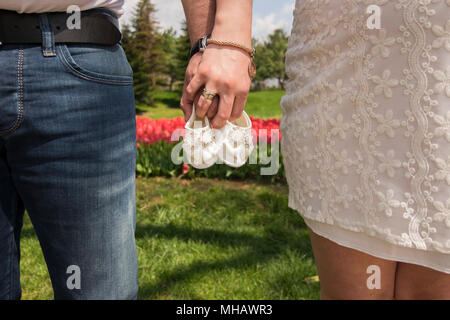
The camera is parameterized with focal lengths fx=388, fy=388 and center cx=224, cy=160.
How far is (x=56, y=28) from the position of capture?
3.20 feet

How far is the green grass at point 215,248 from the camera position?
92.8 inches

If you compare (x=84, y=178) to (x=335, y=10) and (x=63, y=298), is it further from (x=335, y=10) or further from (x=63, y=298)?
(x=335, y=10)

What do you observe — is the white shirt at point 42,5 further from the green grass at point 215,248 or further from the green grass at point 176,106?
the green grass at point 176,106

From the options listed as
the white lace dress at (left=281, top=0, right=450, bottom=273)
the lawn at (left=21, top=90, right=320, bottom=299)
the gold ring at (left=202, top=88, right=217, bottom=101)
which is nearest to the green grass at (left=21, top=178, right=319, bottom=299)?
the lawn at (left=21, top=90, right=320, bottom=299)

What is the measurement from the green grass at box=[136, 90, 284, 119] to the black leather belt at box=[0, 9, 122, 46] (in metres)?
12.8

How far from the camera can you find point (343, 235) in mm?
990

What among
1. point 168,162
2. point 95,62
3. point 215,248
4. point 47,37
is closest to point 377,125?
point 95,62

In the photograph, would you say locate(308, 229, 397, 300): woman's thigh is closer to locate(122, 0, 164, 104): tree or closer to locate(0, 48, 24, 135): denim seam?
locate(0, 48, 24, 135): denim seam

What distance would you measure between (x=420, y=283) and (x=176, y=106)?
15.9m

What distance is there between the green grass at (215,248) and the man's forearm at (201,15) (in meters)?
1.71

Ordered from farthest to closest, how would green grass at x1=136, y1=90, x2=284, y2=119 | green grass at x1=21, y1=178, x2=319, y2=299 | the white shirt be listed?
green grass at x1=136, y1=90, x2=284, y2=119
green grass at x1=21, y1=178, x2=319, y2=299
the white shirt

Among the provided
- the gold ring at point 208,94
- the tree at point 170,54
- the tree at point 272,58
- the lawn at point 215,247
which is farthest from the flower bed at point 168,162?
the tree at point 272,58

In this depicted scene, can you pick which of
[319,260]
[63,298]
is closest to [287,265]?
[319,260]

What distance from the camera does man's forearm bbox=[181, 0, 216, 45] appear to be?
3.07 ft
